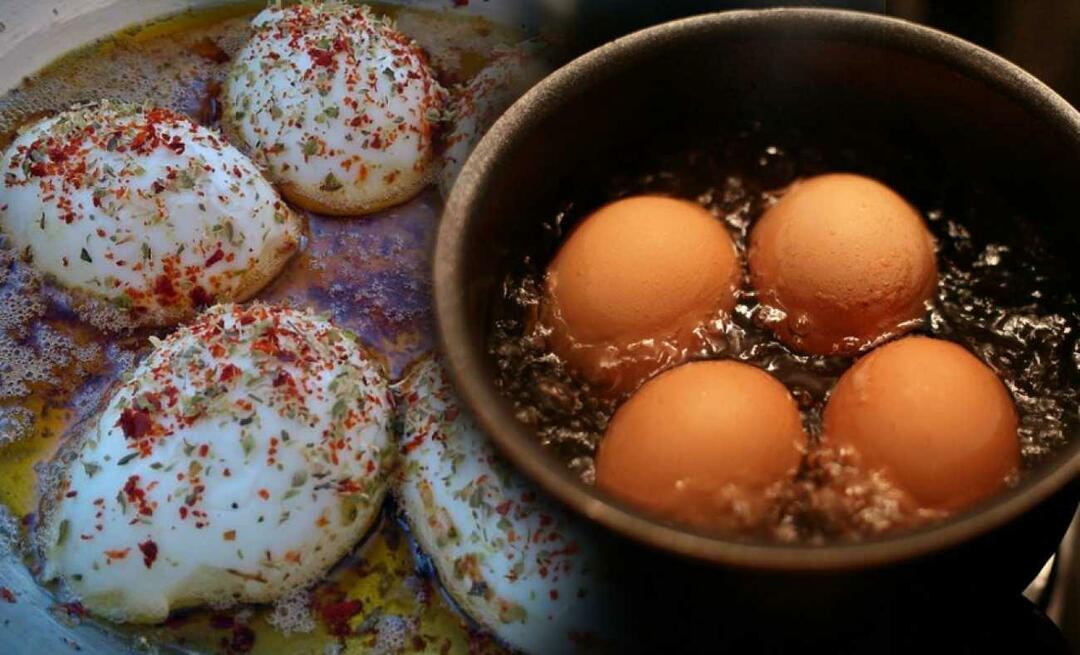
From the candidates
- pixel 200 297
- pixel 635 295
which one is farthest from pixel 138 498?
pixel 635 295

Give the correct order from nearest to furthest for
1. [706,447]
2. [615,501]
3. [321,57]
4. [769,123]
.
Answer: [615,501] → [706,447] → [769,123] → [321,57]

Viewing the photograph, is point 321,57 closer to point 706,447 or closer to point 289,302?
point 289,302

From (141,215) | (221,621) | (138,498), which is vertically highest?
(141,215)

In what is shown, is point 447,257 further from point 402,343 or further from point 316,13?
point 316,13

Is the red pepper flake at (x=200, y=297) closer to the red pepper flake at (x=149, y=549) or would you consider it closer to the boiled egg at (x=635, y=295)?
the red pepper flake at (x=149, y=549)

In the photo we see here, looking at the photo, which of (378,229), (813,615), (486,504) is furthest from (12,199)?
(813,615)

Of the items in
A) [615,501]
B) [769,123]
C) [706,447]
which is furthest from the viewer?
[769,123]
